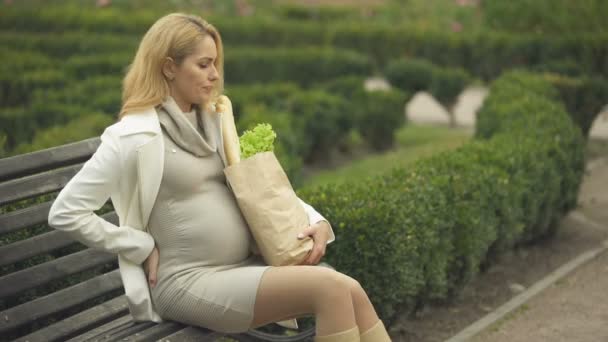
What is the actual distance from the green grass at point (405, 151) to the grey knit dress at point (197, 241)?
568cm

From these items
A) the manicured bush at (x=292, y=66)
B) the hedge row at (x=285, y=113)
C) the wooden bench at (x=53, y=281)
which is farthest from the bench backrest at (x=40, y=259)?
the manicured bush at (x=292, y=66)

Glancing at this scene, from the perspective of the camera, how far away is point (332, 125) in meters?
10.9

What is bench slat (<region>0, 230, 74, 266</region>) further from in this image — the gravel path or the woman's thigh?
the gravel path

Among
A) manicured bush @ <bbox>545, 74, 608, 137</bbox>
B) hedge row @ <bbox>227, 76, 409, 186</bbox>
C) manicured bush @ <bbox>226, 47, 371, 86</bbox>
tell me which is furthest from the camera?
manicured bush @ <bbox>226, 47, 371, 86</bbox>

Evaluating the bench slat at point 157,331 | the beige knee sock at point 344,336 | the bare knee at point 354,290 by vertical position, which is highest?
the bare knee at point 354,290

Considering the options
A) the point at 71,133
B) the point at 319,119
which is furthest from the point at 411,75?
the point at 71,133

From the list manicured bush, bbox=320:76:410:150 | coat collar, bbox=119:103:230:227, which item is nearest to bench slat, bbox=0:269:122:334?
coat collar, bbox=119:103:230:227

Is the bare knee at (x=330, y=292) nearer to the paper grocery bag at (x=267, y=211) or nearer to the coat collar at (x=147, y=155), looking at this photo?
the paper grocery bag at (x=267, y=211)

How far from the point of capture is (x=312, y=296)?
321 centimetres

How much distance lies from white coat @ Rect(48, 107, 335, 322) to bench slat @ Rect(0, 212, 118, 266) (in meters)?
0.39

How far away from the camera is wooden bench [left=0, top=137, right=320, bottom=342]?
3363 millimetres

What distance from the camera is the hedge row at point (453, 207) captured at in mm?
4562

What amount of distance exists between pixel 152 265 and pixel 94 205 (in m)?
0.32

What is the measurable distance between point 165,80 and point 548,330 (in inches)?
104
